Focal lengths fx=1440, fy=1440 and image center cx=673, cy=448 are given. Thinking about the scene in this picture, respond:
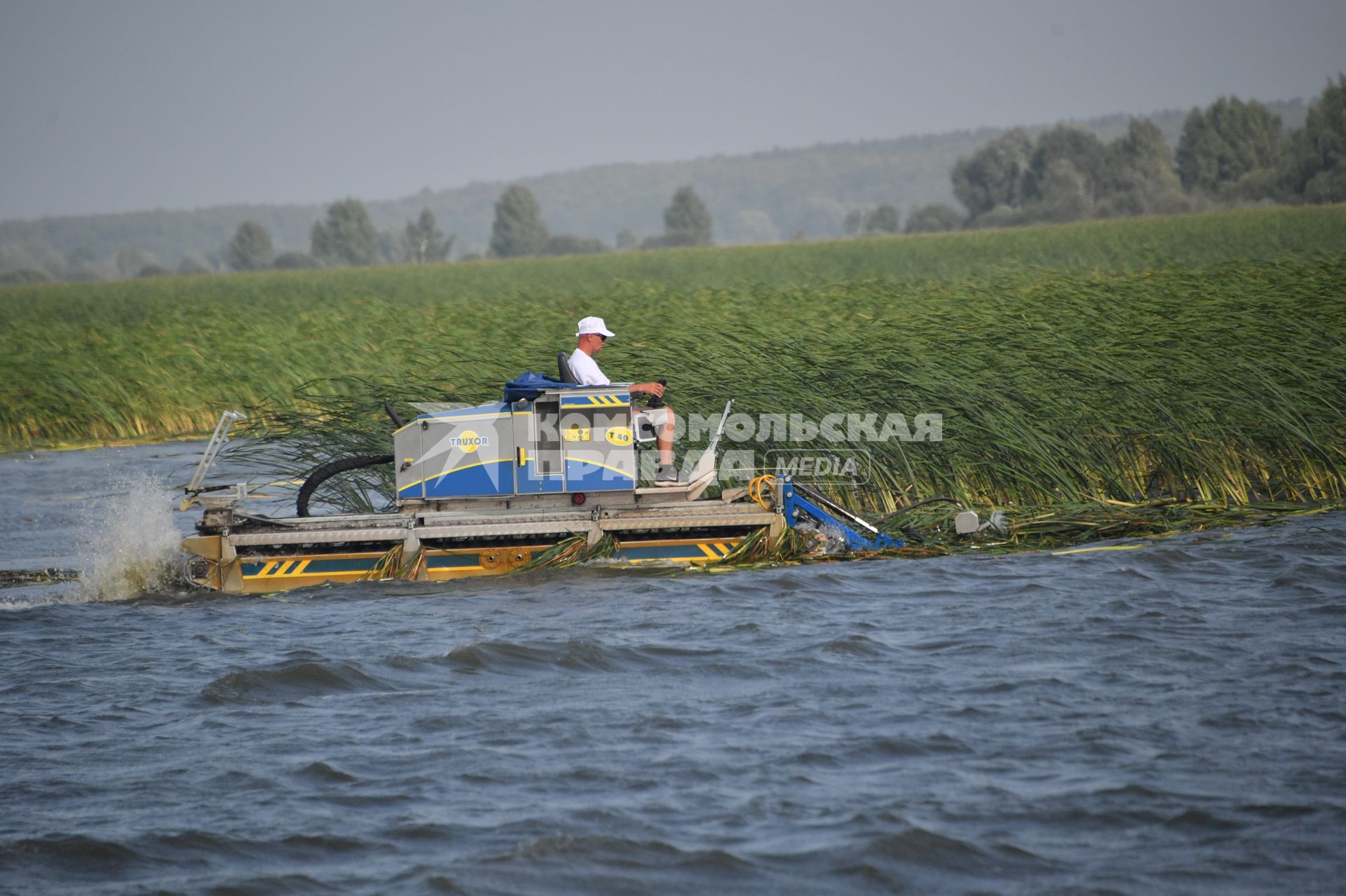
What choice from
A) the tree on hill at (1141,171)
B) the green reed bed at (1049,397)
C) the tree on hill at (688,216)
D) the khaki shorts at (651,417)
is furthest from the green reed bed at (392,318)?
the tree on hill at (688,216)

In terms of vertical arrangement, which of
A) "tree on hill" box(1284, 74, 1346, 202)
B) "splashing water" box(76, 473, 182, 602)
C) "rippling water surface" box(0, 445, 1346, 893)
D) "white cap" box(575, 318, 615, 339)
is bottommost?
"rippling water surface" box(0, 445, 1346, 893)

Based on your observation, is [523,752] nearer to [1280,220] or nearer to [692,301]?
[692,301]

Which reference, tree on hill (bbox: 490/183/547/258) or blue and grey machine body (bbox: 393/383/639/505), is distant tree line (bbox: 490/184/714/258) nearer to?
tree on hill (bbox: 490/183/547/258)

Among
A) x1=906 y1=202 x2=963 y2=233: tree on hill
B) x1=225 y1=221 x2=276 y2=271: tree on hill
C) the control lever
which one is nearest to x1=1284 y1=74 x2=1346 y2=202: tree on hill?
x1=906 y1=202 x2=963 y2=233: tree on hill

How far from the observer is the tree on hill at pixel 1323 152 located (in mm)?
85688

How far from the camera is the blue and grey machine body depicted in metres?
12.2

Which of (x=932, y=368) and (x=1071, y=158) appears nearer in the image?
(x=932, y=368)

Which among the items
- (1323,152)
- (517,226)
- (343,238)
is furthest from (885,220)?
(1323,152)

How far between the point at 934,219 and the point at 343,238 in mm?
86379

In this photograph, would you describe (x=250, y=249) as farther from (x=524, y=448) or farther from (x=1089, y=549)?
(x=1089, y=549)

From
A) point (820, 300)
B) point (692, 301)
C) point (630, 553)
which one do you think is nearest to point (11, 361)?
point (692, 301)

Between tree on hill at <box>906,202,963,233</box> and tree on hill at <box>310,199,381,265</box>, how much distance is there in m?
78.3

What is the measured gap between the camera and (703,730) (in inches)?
337

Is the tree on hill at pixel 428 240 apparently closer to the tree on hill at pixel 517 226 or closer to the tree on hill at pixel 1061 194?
the tree on hill at pixel 517 226
